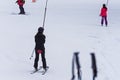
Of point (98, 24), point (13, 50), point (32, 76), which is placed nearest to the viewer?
point (32, 76)

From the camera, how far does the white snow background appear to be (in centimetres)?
1499

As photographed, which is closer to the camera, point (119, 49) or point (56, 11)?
point (119, 49)

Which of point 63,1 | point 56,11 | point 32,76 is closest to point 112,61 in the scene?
point 32,76

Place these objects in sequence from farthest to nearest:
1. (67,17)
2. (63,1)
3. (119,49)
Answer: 1. (63,1)
2. (67,17)
3. (119,49)

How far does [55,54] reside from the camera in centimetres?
1803

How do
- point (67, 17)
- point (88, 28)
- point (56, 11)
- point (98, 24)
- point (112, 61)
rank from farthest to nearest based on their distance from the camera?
point (56, 11), point (67, 17), point (98, 24), point (88, 28), point (112, 61)

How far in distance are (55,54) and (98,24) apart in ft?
35.3

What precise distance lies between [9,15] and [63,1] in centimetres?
1803

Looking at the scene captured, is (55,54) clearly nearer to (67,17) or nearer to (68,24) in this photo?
(68,24)

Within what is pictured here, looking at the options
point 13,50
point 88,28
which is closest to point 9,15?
point 88,28

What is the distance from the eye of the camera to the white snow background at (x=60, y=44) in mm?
14992

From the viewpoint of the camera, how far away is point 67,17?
3134 cm

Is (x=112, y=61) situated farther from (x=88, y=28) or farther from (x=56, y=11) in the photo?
(x=56, y=11)

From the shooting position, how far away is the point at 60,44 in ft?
66.5
